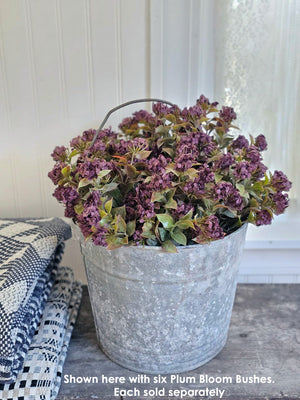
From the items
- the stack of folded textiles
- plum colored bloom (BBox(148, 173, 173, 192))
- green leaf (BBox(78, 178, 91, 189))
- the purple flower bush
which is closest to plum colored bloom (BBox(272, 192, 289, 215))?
the purple flower bush

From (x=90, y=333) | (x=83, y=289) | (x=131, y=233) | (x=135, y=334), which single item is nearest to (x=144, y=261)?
(x=131, y=233)

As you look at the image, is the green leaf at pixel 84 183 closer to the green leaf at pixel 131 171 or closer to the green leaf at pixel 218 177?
the green leaf at pixel 131 171

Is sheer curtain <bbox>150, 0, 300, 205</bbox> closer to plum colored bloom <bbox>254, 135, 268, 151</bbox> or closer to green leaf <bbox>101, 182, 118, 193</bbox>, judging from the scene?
plum colored bloom <bbox>254, 135, 268, 151</bbox>

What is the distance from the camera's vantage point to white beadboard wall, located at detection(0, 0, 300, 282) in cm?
95

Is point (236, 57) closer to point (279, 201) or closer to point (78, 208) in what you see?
point (279, 201)

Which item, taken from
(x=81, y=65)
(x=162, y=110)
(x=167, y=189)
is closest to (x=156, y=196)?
(x=167, y=189)

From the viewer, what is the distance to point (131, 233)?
2.24 feet

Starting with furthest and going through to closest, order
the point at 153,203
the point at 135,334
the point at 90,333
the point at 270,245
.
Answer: the point at 270,245 → the point at 90,333 → the point at 135,334 → the point at 153,203

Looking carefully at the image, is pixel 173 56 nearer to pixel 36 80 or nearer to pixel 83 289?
pixel 36 80

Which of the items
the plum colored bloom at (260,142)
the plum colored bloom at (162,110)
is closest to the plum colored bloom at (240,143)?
the plum colored bloom at (260,142)

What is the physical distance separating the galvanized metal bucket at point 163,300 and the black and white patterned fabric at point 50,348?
0.08 metres

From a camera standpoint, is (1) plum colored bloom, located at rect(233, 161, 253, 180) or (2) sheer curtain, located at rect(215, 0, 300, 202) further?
(2) sheer curtain, located at rect(215, 0, 300, 202)

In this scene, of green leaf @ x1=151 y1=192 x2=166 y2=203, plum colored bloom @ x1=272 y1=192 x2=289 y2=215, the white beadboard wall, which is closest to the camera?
green leaf @ x1=151 y1=192 x2=166 y2=203

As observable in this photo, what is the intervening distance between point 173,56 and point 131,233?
0.48 m
